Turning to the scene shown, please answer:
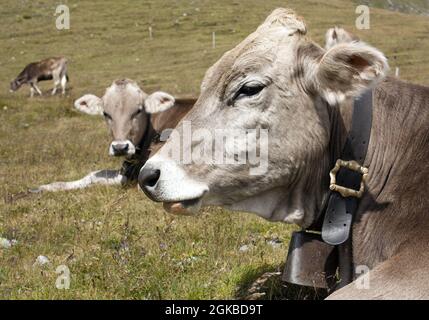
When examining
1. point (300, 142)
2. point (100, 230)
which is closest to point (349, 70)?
point (300, 142)

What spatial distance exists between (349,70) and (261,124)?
745 mm

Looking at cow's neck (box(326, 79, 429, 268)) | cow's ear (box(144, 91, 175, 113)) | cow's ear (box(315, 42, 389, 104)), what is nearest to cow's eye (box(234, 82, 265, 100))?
cow's ear (box(315, 42, 389, 104))

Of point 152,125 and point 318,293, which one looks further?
point 152,125

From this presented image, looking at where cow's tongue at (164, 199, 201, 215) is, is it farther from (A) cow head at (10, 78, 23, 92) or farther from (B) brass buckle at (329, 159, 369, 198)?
(A) cow head at (10, 78, 23, 92)

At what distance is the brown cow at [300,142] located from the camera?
414cm

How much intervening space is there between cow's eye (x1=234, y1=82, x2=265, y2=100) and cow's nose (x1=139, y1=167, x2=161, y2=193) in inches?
32.7

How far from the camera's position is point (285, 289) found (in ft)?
17.0

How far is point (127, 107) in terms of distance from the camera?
12.1 m

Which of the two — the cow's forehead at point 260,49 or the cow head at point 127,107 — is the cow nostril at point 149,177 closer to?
the cow's forehead at point 260,49

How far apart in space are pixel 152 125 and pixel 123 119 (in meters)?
0.97

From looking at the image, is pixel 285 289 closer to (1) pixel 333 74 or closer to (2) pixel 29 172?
(1) pixel 333 74

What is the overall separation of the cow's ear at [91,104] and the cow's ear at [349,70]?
8893mm

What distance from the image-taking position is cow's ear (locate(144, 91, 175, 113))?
12273mm
